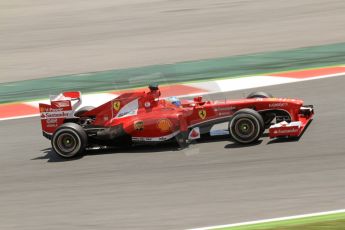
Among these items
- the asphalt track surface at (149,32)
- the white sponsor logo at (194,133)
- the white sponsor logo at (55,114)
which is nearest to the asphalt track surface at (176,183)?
the white sponsor logo at (194,133)

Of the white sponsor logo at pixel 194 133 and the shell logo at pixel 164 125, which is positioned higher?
the shell logo at pixel 164 125

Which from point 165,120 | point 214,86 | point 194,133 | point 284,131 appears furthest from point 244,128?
point 214,86

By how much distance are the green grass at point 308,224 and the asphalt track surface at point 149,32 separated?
1066cm

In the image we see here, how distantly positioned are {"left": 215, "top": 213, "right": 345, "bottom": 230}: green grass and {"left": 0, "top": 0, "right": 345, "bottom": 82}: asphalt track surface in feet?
35.0

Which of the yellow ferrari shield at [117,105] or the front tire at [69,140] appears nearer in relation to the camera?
the front tire at [69,140]

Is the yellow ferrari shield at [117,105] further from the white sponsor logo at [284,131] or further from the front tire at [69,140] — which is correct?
the white sponsor logo at [284,131]

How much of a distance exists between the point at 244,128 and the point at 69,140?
263cm

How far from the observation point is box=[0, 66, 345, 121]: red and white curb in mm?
15258

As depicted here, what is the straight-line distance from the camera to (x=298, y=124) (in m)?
11.1

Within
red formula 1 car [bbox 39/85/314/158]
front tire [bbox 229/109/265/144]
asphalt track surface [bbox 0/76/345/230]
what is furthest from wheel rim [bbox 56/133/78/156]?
front tire [bbox 229/109/265/144]

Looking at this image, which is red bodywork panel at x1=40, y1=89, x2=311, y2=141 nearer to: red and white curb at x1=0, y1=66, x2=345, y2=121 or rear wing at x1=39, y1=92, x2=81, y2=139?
rear wing at x1=39, y1=92, x2=81, y2=139

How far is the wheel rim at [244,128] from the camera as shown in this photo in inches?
434

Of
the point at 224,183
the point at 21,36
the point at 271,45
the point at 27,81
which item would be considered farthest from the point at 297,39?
the point at 224,183

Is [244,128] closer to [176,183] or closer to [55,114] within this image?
[176,183]
